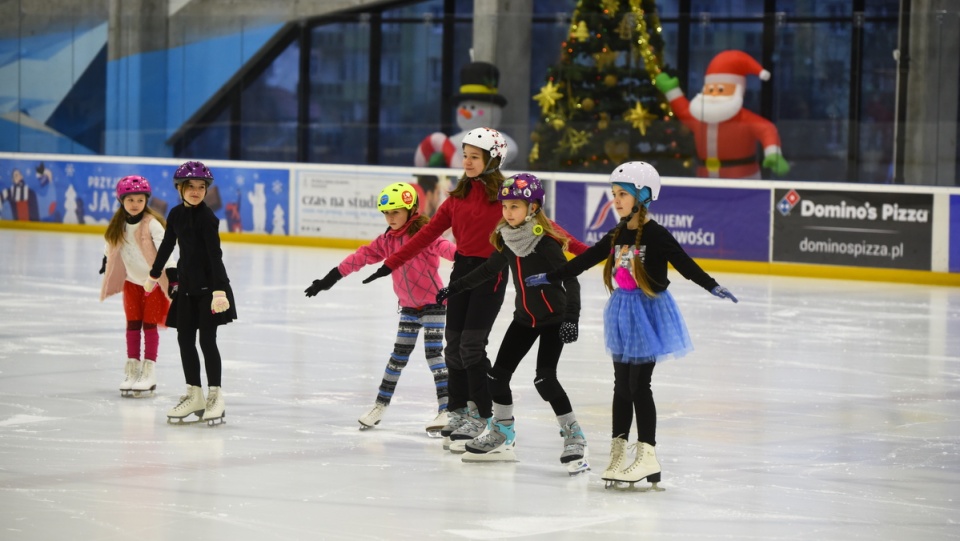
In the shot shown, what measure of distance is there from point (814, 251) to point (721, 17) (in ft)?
21.3

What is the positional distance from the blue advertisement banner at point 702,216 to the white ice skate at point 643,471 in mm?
10111

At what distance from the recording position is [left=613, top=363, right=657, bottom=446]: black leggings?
5027 millimetres

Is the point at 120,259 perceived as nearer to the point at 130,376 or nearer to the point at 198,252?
the point at 130,376

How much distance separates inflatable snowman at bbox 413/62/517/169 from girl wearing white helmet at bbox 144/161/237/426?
35.1 ft

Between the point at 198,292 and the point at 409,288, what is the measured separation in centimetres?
95

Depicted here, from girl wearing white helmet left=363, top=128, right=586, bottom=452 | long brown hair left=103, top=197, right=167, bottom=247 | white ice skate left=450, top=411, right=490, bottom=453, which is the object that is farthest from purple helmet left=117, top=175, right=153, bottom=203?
white ice skate left=450, top=411, right=490, bottom=453

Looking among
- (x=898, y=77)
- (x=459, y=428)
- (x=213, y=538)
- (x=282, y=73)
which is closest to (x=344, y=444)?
(x=459, y=428)

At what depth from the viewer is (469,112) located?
1725 centimetres

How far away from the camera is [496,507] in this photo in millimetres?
4707

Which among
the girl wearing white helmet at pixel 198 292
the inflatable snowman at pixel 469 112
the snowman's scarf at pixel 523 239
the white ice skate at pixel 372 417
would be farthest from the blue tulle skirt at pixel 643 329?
the inflatable snowman at pixel 469 112

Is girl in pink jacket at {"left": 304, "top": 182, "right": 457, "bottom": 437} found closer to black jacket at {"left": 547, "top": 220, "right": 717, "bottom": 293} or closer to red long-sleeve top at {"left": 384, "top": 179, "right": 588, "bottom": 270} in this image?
red long-sleeve top at {"left": 384, "top": 179, "right": 588, "bottom": 270}

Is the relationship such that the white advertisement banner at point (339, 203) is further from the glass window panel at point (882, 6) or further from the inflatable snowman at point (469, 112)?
the glass window panel at point (882, 6)

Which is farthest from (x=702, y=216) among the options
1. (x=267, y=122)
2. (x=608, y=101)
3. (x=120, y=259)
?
(x=120, y=259)

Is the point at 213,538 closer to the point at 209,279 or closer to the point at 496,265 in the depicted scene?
the point at 496,265
